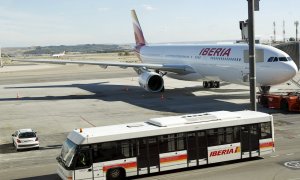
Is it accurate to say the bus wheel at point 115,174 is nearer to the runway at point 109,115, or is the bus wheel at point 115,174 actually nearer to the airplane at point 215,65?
the runway at point 109,115

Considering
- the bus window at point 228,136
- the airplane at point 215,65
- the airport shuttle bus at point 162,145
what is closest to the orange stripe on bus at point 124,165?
the airport shuttle bus at point 162,145

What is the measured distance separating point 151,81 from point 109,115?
13.0 meters

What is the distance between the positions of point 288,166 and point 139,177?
6.65 m

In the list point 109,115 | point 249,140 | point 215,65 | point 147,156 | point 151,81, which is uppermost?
point 215,65

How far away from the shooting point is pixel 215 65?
1587 inches

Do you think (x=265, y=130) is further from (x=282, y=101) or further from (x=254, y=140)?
(x=282, y=101)

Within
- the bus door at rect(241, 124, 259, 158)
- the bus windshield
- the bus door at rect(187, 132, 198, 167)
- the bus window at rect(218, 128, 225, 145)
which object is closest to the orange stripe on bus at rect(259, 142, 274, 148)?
the bus door at rect(241, 124, 259, 158)

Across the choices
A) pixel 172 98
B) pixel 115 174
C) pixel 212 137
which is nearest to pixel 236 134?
pixel 212 137

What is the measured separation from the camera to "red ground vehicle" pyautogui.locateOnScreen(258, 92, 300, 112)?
107 feet

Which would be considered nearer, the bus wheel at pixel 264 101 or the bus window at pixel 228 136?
the bus window at pixel 228 136

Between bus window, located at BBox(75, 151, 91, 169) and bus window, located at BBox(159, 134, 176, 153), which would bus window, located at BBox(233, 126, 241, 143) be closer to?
bus window, located at BBox(159, 134, 176, 153)

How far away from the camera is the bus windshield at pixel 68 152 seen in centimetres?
1639

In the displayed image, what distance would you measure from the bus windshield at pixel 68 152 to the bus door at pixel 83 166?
34 centimetres

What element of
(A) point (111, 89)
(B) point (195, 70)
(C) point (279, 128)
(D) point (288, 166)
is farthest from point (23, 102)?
(D) point (288, 166)
